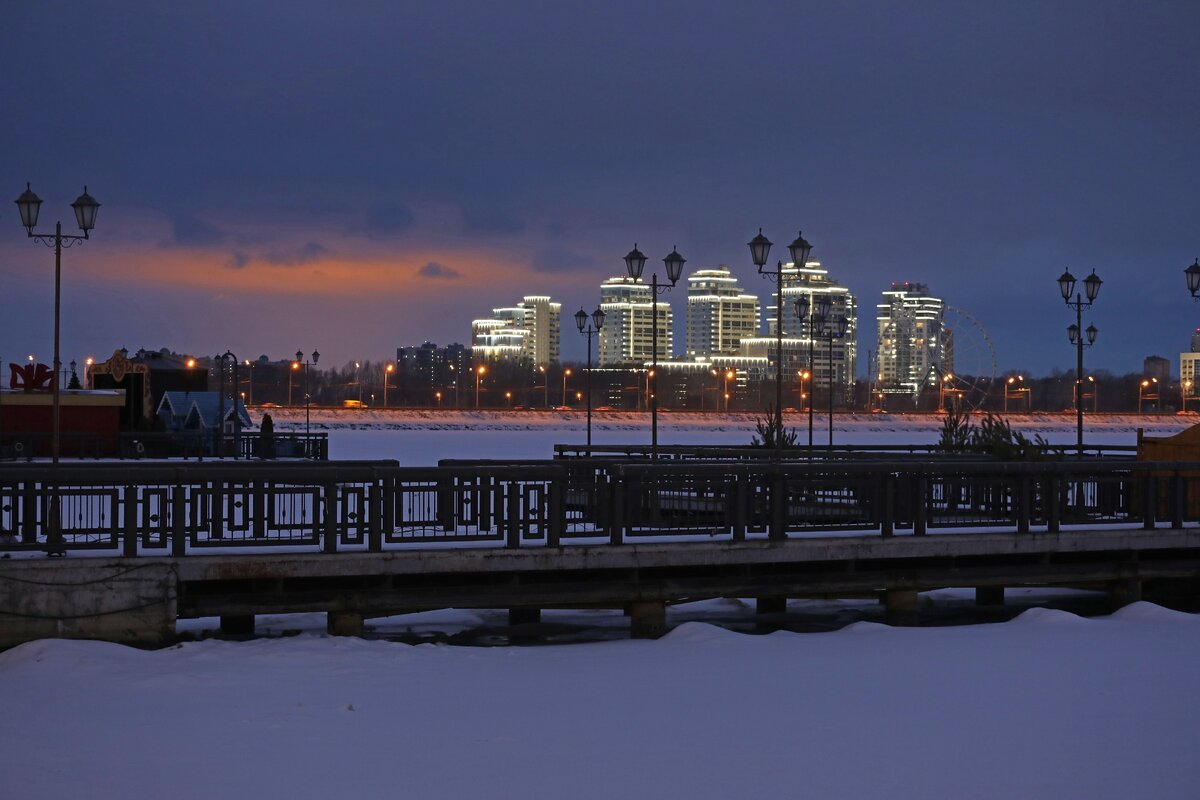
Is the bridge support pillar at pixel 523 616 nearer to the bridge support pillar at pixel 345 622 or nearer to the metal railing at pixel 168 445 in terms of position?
the bridge support pillar at pixel 345 622

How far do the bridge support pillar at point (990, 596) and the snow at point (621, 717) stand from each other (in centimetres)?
358

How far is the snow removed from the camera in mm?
10430

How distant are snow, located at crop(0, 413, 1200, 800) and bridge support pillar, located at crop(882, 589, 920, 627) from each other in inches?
56.2

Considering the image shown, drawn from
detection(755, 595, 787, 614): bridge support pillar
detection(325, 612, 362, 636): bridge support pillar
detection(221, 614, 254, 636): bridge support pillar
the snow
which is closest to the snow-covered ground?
detection(755, 595, 787, 614): bridge support pillar

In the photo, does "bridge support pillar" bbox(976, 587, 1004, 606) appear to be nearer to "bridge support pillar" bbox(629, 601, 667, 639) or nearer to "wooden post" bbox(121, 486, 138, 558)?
"bridge support pillar" bbox(629, 601, 667, 639)

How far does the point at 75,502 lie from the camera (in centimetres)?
1709

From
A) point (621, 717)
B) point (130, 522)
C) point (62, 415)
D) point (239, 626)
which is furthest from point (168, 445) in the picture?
point (621, 717)

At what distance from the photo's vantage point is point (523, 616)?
63.8 feet

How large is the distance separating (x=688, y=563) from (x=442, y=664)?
4.13 meters

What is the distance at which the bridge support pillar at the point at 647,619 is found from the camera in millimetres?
18047

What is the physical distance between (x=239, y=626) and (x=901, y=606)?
9455 millimetres

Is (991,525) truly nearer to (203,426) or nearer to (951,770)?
(951,770)

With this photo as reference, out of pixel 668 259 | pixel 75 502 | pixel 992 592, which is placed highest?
pixel 668 259

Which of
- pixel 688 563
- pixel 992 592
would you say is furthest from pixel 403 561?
pixel 992 592
